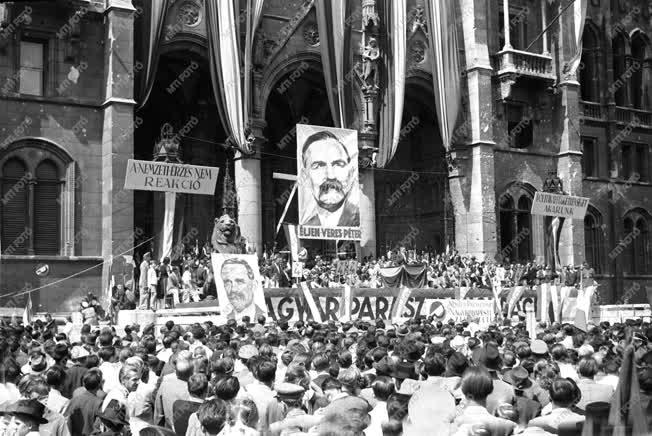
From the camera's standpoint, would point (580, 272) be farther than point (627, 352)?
Yes

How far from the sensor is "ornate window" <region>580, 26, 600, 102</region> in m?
45.2

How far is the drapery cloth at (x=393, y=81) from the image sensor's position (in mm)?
34219

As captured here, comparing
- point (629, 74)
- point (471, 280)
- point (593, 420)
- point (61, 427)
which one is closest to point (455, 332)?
point (61, 427)

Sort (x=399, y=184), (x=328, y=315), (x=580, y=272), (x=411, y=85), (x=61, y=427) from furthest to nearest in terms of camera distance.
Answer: (x=399, y=184), (x=411, y=85), (x=580, y=272), (x=328, y=315), (x=61, y=427)

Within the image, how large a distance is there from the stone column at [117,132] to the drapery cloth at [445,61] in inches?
490

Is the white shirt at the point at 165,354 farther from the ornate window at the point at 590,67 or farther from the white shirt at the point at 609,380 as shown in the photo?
the ornate window at the point at 590,67

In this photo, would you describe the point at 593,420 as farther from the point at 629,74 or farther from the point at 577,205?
the point at 629,74

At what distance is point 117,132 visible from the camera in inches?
1150

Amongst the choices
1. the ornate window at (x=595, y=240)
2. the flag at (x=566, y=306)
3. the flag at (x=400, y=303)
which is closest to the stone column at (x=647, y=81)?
the ornate window at (x=595, y=240)

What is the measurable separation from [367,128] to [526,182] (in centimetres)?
1018

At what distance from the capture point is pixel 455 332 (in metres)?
13.6

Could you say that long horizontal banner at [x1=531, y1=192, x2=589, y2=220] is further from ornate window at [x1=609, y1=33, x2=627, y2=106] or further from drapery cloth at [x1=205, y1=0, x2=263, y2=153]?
ornate window at [x1=609, y1=33, x2=627, y2=106]

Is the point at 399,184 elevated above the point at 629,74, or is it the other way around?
the point at 629,74

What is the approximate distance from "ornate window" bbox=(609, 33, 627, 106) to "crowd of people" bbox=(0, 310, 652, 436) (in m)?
38.4
